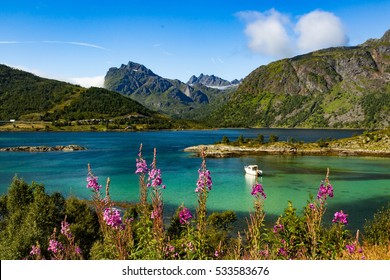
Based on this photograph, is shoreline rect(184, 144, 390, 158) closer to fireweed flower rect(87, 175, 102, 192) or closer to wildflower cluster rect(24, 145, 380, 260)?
wildflower cluster rect(24, 145, 380, 260)

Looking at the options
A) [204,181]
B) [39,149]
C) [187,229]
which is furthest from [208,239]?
[39,149]

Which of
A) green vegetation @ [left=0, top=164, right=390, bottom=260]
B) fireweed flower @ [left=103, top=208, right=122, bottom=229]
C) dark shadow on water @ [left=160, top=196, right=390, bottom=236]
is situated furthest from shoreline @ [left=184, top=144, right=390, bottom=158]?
fireweed flower @ [left=103, top=208, right=122, bottom=229]

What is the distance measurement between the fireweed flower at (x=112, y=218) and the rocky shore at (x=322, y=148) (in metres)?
112

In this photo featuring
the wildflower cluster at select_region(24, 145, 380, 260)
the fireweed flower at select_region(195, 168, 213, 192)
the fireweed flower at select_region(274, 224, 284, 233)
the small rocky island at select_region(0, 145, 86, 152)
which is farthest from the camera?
the small rocky island at select_region(0, 145, 86, 152)

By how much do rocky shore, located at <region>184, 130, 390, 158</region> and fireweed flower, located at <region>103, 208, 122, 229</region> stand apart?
112 meters

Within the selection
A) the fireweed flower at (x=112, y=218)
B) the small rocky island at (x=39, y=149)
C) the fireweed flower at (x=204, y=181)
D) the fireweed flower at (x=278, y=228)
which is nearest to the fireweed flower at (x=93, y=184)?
the fireweed flower at (x=112, y=218)

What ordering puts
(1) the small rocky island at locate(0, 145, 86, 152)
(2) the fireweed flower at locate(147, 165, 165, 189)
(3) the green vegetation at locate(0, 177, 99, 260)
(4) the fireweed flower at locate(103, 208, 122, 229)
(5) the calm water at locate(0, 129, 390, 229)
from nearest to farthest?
(4) the fireweed flower at locate(103, 208, 122, 229)
(2) the fireweed flower at locate(147, 165, 165, 189)
(3) the green vegetation at locate(0, 177, 99, 260)
(5) the calm water at locate(0, 129, 390, 229)
(1) the small rocky island at locate(0, 145, 86, 152)

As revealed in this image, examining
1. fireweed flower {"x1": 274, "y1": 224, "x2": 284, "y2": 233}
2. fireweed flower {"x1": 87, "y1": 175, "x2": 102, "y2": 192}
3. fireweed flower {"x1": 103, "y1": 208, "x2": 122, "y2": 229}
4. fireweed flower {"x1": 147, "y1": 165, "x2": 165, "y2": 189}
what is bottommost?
fireweed flower {"x1": 274, "y1": 224, "x2": 284, "y2": 233}

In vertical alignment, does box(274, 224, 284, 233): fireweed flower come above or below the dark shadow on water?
above

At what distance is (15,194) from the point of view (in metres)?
30.9

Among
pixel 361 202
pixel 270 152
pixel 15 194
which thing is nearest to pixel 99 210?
pixel 15 194

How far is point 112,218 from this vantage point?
6164mm

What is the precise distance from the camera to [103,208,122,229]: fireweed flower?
612cm

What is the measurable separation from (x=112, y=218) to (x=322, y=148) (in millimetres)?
132389
